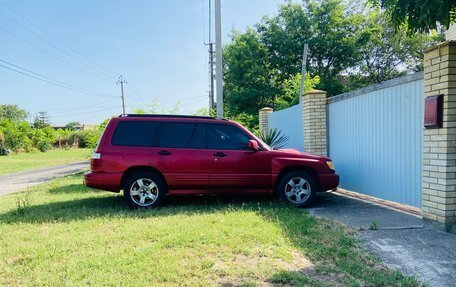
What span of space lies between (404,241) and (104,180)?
16.7 ft

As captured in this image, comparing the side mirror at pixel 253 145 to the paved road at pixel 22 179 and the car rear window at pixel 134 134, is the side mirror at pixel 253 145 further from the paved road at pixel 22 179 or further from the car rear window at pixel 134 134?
the paved road at pixel 22 179

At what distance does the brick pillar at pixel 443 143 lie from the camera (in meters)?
4.68

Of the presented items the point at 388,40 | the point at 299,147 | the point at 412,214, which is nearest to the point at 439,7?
the point at 412,214

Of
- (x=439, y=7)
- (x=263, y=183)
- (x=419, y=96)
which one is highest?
(x=439, y=7)

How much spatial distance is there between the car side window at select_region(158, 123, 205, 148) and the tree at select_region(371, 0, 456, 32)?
380 cm

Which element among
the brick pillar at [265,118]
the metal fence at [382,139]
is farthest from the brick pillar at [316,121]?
the brick pillar at [265,118]

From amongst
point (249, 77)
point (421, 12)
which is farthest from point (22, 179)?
point (421, 12)

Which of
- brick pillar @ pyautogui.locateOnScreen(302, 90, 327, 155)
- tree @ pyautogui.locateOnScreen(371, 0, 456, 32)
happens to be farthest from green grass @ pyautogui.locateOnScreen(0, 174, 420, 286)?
tree @ pyautogui.locateOnScreen(371, 0, 456, 32)

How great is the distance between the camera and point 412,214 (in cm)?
586

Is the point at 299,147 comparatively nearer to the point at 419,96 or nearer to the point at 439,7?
the point at 419,96

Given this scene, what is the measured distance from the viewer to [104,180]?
6.71 meters

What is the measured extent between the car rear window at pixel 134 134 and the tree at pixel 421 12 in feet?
14.6

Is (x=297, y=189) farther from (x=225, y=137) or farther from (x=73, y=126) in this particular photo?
(x=73, y=126)

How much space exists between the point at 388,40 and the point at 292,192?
28318 mm
